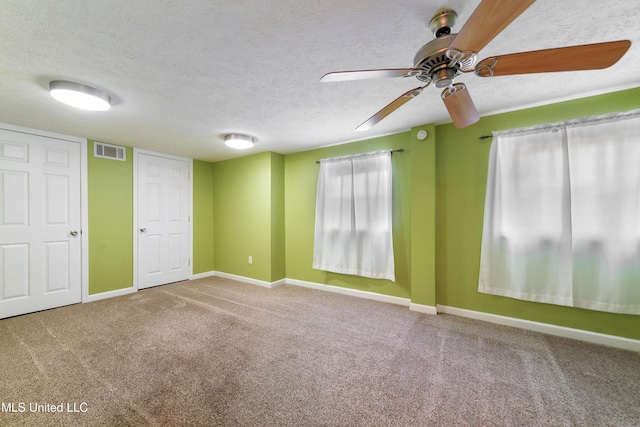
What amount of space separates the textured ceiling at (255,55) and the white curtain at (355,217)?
2.78ft

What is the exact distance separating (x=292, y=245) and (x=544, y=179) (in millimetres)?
3455

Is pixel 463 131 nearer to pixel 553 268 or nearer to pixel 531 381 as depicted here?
pixel 553 268

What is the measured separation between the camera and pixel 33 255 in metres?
3.07

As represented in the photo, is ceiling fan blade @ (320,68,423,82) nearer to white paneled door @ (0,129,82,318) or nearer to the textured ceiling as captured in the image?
the textured ceiling

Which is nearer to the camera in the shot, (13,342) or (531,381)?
(531,381)

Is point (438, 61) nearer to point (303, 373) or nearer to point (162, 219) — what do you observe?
point (303, 373)

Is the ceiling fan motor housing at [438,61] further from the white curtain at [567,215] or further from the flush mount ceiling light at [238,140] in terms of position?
the flush mount ceiling light at [238,140]

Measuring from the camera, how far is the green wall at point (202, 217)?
15.6 ft

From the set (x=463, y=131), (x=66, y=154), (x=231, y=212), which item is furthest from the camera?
(x=231, y=212)

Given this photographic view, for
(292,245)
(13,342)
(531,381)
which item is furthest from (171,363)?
(531,381)

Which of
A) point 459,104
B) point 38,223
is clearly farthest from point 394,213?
point 38,223

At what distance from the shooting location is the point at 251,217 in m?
4.36

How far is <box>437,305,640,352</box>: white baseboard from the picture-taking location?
2.14 metres

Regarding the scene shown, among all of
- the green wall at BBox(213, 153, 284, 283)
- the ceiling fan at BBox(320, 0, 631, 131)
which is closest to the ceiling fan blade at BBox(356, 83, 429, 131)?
the ceiling fan at BBox(320, 0, 631, 131)
